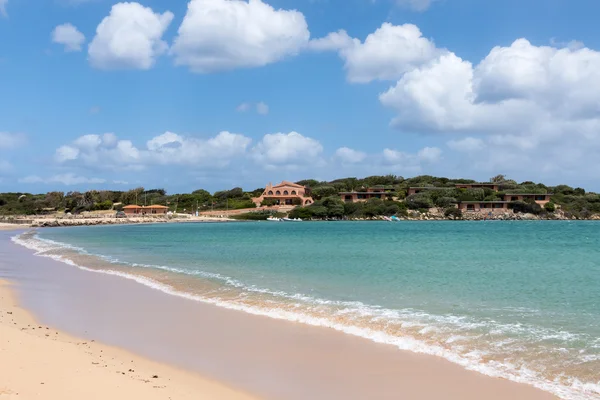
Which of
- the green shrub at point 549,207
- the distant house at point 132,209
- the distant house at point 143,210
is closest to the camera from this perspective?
the green shrub at point 549,207

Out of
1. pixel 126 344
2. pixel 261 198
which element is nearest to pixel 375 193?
pixel 261 198

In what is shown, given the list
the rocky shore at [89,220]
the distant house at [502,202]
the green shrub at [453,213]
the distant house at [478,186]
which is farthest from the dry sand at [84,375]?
the distant house at [478,186]

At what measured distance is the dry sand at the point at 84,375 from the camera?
6.05 metres

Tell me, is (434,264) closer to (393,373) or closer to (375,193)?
(393,373)

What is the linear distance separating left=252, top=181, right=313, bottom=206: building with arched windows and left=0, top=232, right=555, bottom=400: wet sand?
10599 centimetres

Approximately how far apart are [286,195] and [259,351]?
114 meters

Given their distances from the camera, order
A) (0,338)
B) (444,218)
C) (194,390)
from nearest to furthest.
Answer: (194,390) → (0,338) → (444,218)

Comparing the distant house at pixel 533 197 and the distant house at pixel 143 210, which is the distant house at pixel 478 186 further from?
the distant house at pixel 143 210

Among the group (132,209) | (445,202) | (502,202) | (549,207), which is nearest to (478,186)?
(502,202)

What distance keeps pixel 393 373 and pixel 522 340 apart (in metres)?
3.37

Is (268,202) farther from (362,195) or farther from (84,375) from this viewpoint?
(84,375)

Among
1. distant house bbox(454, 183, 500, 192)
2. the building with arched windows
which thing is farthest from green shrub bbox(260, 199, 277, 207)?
distant house bbox(454, 183, 500, 192)

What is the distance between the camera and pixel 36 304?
13.6m

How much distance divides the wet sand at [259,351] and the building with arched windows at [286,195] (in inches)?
4173
